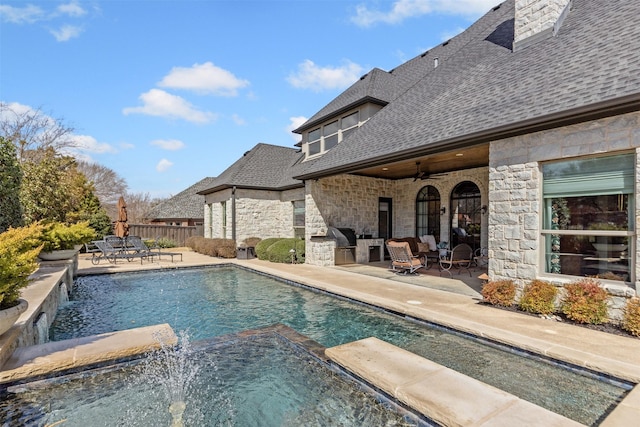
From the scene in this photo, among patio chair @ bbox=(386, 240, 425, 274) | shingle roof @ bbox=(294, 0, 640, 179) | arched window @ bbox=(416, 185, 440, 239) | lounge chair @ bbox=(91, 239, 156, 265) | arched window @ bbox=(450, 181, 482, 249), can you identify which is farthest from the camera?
lounge chair @ bbox=(91, 239, 156, 265)

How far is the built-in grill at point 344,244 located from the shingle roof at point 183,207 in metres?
18.6

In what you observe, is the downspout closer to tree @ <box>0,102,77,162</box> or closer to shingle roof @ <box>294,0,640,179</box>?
shingle roof @ <box>294,0,640,179</box>

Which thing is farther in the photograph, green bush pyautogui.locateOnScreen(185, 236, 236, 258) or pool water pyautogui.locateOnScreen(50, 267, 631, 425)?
green bush pyautogui.locateOnScreen(185, 236, 236, 258)

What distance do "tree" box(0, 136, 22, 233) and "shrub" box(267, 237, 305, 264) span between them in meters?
7.51

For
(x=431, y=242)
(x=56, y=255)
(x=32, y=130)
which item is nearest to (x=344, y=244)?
(x=431, y=242)

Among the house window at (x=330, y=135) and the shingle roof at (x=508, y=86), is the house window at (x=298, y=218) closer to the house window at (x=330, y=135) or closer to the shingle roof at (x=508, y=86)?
the house window at (x=330, y=135)

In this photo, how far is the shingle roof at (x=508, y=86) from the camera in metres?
5.35

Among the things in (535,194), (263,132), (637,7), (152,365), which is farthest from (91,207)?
(637,7)

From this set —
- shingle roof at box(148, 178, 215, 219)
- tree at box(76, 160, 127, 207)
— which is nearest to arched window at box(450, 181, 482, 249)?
shingle roof at box(148, 178, 215, 219)

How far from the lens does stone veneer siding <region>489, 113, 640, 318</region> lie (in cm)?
481

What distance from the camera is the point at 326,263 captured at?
37.8ft

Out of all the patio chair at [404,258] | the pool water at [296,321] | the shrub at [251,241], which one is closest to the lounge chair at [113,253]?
the pool water at [296,321]

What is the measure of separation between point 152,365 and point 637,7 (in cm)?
1053

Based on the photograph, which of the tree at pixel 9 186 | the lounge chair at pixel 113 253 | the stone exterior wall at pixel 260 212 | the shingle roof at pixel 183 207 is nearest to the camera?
the tree at pixel 9 186
